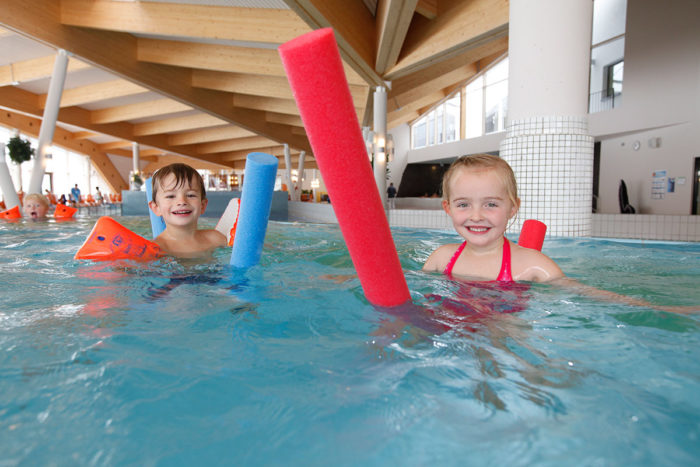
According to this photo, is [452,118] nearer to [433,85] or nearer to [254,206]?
[433,85]

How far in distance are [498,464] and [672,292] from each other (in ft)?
6.59

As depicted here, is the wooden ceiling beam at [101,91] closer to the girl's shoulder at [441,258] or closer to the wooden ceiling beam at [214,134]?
the wooden ceiling beam at [214,134]

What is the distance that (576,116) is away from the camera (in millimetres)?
4277

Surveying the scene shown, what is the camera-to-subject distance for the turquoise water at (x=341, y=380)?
79 cm

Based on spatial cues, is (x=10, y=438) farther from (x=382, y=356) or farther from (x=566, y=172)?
(x=566, y=172)

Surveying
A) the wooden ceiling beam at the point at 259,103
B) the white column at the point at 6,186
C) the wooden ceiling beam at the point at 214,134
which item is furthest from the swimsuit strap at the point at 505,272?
the wooden ceiling beam at the point at 214,134

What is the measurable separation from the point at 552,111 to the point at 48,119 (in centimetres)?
848

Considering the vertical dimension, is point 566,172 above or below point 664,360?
above

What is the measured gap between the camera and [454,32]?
25.5 feet

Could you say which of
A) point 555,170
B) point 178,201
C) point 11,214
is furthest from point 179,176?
point 11,214

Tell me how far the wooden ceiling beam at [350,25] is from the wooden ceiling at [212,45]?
0.02 m

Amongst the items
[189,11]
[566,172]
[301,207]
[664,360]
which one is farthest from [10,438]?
[301,207]

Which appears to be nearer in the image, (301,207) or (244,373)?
(244,373)

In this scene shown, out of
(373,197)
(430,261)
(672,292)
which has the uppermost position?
(373,197)
